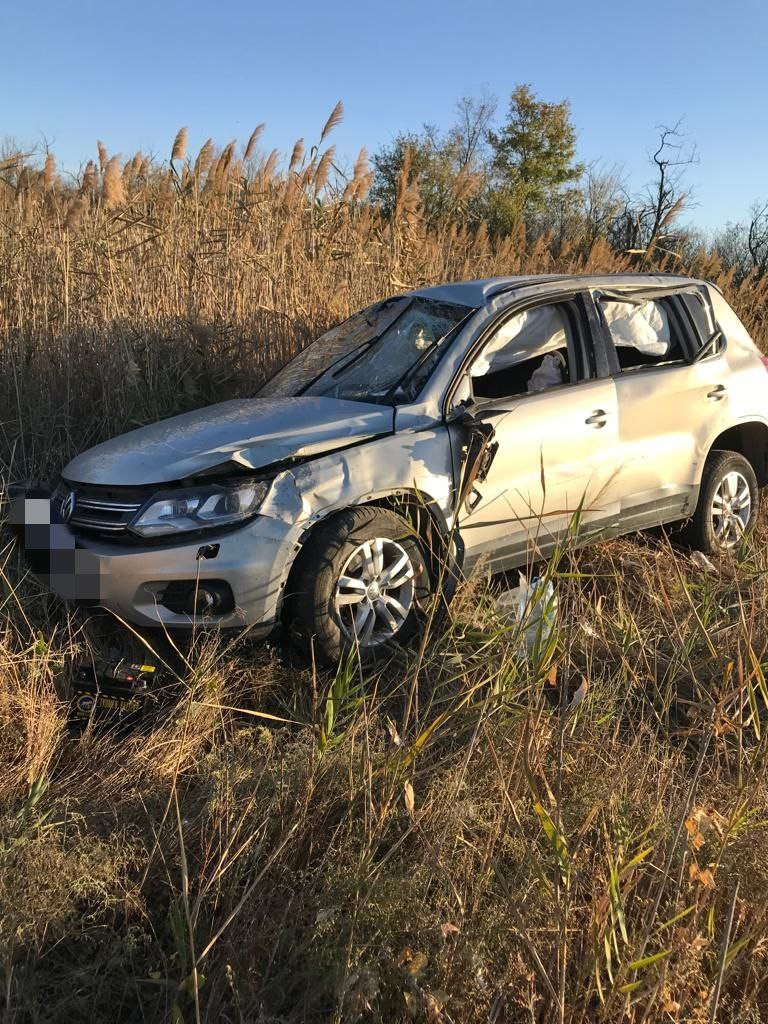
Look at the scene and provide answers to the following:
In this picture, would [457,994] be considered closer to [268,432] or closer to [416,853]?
[416,853]

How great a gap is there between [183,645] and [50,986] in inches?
62.8

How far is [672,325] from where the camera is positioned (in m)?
4.98

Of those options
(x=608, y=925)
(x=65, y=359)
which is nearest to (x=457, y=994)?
(x=608, y=925)

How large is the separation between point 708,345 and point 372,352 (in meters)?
1.98

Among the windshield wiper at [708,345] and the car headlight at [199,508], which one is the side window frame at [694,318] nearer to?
the windshield wiper at [708,345]

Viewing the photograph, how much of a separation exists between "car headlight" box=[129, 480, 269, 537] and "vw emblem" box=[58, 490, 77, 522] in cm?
43

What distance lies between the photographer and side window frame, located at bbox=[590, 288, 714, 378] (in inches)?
181

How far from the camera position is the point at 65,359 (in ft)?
18.9

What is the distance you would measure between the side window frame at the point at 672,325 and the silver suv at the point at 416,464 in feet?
0.04

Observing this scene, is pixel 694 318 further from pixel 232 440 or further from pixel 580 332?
pixel 232 440

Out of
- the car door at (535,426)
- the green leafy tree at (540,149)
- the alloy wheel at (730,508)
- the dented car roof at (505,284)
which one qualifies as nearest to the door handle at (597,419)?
the car door at (535,426)

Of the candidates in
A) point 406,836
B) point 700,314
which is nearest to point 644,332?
point 700,314

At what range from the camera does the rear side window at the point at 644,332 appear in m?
4.68

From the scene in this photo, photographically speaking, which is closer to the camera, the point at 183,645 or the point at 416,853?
the point at 416,853
